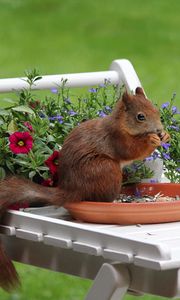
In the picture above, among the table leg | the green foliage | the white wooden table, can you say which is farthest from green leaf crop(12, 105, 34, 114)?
the table leg

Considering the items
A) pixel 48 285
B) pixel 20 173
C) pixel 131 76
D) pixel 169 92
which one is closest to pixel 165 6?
pixel 169 92

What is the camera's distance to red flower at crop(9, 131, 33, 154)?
9.25 ft

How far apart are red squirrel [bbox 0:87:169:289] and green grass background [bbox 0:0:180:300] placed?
5.74 meters

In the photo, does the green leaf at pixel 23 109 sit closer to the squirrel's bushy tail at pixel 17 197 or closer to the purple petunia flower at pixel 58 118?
the purple petunia flower at pixel 58 118

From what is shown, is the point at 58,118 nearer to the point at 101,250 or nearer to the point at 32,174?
the point at 32,174

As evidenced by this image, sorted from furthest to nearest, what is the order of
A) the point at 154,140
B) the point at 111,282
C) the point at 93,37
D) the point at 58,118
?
the point at 93,37
the point at 58,118
the point at 154,140
the point at 111,282

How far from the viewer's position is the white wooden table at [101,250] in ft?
7.60

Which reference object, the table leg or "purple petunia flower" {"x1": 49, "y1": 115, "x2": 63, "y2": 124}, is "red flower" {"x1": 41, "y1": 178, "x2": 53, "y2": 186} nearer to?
"purple petunia flower" {"x1": 49, "y1": 115, "x2": 63, "y2": 124}

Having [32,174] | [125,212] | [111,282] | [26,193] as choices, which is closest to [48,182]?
[32,174]

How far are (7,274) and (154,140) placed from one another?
515 mm

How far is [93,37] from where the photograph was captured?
11.1m

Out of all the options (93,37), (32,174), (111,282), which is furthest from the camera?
(93,37)

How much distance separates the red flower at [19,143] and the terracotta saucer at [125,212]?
226 millimetres

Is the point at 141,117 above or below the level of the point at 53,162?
above
